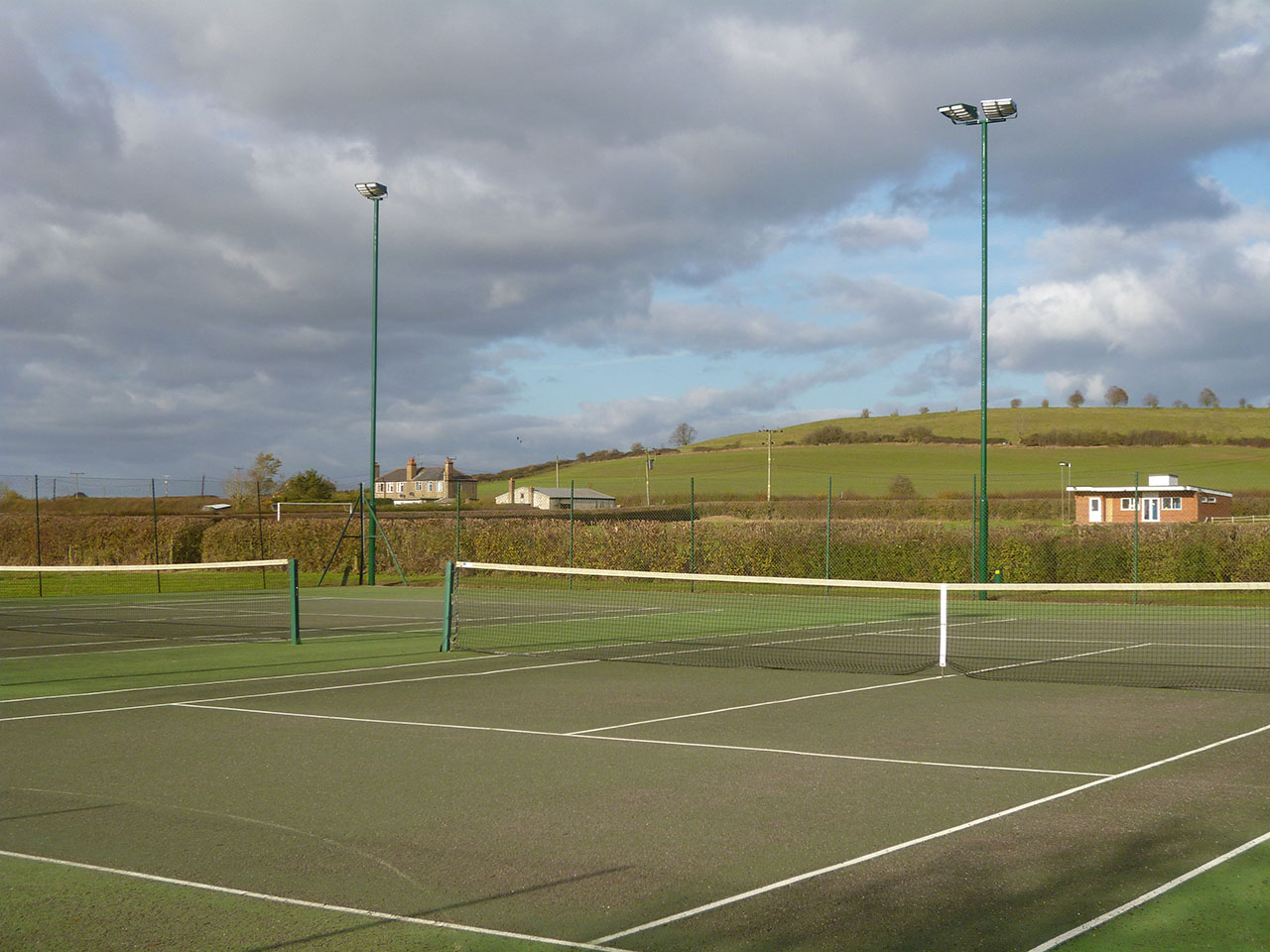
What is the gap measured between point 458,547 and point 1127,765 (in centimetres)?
2689

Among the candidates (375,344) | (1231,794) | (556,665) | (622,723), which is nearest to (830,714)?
(622,723)

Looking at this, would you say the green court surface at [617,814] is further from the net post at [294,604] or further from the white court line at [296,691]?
the net post at [294,604]

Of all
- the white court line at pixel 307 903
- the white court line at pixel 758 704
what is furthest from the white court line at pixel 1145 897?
the white court line at pixel 758 704

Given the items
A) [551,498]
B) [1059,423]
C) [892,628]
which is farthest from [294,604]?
[1059,423]

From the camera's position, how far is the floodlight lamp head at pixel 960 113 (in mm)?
23311

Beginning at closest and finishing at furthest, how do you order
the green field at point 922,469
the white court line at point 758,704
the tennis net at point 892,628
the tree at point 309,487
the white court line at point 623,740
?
the white court line at point 623,740, the white court line at point 758,704, the tennis net at point 892,628, the tree at point 309,487, the green field at point 922,469

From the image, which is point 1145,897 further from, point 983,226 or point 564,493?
point 564,493

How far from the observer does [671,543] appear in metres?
31.6

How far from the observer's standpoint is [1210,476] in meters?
75.0

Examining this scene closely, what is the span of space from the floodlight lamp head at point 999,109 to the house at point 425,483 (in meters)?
97.1

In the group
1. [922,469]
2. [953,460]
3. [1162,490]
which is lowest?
[1162,490]

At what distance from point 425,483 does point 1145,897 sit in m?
126

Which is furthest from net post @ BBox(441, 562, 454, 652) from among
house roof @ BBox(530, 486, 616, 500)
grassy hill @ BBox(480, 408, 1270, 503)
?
house roof @ BBox(530, 486, 616, 500)

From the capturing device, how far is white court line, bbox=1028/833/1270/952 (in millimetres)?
4699
